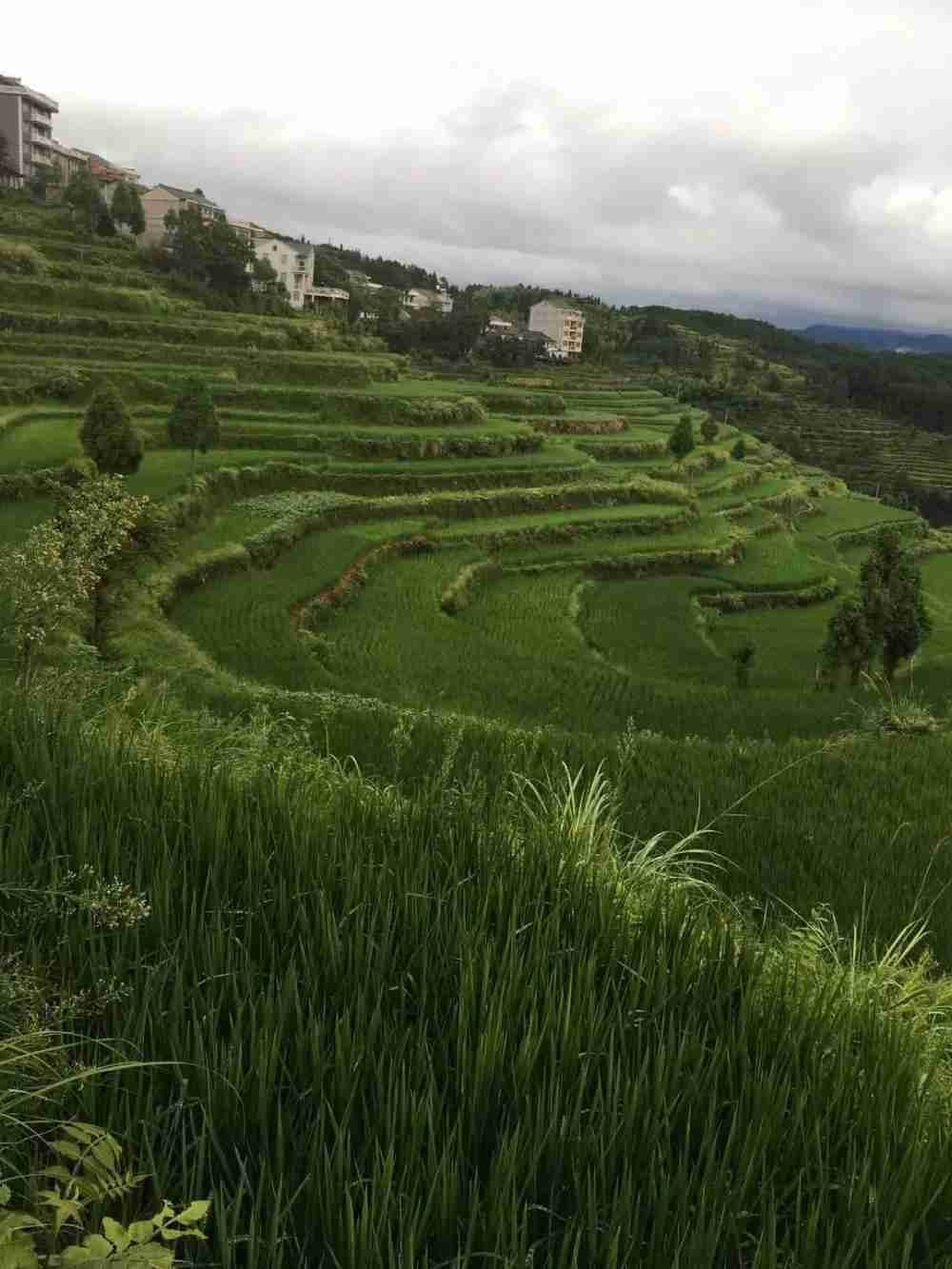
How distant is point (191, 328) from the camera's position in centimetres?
3466

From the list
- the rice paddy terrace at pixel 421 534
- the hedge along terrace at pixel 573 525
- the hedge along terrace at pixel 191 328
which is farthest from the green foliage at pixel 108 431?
the hedge along terrace at pixel 191 328

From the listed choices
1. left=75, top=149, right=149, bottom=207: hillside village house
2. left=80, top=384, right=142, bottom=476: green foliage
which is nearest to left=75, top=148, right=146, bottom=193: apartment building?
left=75, top=149, right=149, bottom=207: hillside village house

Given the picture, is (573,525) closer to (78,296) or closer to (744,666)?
(744,666)

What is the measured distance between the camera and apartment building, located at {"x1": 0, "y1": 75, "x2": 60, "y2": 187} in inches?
2239

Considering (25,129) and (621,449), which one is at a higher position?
(25,129)

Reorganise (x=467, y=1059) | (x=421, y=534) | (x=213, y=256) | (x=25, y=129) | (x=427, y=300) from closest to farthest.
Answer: (x=467, y=1059)
(x=421, y=534)
(x=213, y=256)
(x=25, y=129)
(x=427, y=300)

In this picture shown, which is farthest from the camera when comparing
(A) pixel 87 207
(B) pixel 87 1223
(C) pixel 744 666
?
(A) pixel 87 207

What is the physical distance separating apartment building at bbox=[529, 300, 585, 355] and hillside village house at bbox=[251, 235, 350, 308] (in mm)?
32579

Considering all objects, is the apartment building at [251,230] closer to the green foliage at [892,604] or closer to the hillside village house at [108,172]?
the hillside village house at [108,172]

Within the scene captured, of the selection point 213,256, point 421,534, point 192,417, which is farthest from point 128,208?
point 421,534

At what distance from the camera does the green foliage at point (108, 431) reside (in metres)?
19.0

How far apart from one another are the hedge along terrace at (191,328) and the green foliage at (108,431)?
15.0m

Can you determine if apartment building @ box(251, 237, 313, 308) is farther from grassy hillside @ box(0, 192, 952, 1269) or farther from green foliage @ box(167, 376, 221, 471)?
grassy hillside @ box(0, 192, 952, 1269)

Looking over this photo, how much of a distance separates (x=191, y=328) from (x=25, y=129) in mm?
38530
